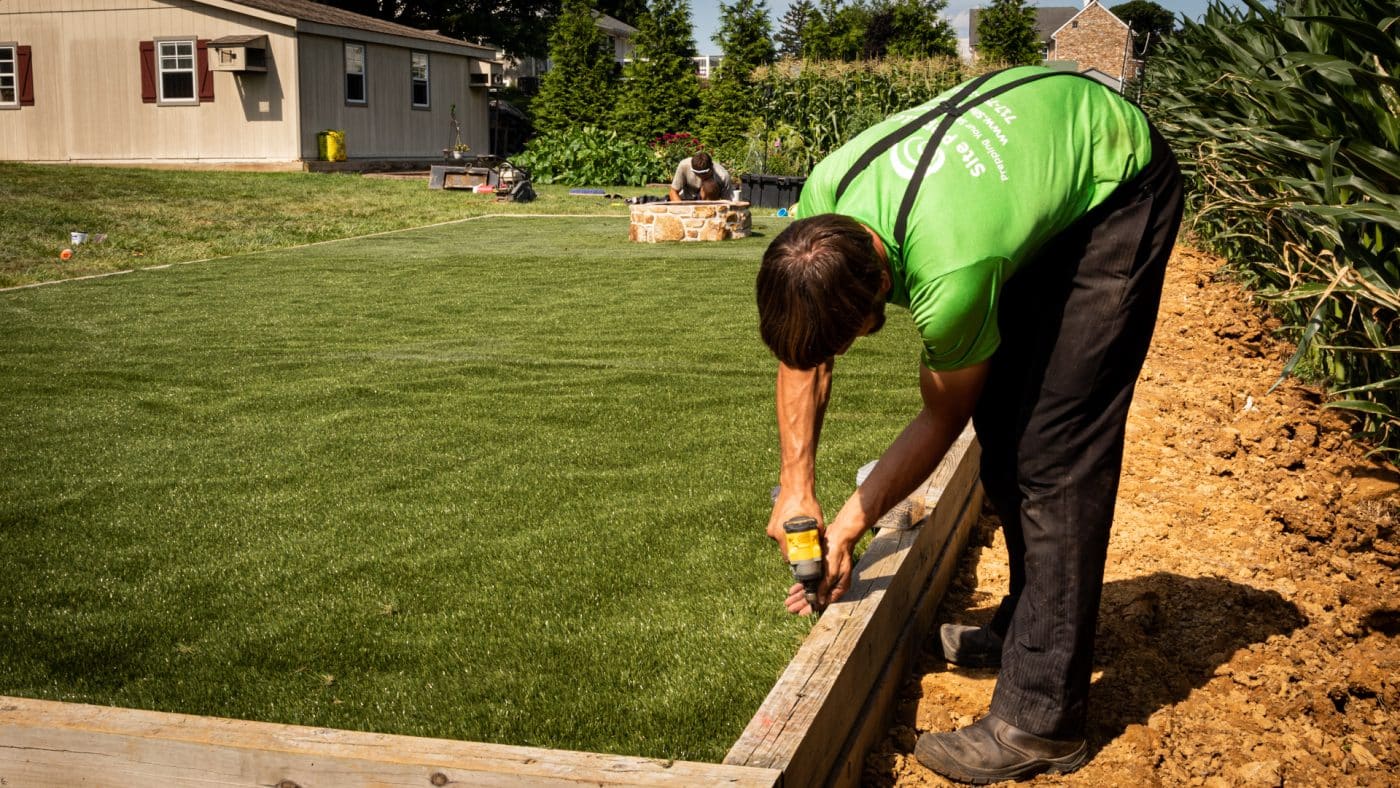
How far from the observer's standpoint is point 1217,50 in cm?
918

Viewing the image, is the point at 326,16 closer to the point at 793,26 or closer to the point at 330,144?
the point at 330,144

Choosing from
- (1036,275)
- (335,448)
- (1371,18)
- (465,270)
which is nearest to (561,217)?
(465,270)

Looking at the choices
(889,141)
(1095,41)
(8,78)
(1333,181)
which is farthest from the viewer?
(1095,41)

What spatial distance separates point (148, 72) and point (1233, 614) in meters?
26.2

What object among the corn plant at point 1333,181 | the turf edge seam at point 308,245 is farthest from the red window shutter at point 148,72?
the corn plant at point 1333,181

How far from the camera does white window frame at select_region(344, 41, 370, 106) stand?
2636 centimetres

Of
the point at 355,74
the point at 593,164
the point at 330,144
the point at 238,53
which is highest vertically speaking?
the point at 238,53

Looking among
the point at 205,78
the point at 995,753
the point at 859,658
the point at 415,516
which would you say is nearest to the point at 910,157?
the point at 859,658

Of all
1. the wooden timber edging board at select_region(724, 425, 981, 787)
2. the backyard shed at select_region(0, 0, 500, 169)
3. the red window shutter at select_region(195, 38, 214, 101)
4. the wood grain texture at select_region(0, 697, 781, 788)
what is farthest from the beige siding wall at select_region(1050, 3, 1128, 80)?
the wood grain texture at select_region(0, 697, 781, 788)

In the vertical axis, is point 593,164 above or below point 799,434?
above

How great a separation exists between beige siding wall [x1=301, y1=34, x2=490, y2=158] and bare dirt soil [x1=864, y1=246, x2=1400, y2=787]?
911 inches

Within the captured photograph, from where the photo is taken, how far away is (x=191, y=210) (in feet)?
56.4

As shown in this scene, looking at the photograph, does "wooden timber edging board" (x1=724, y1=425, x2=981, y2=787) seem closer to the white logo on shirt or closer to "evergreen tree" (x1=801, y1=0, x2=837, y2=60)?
the white logo on shirt

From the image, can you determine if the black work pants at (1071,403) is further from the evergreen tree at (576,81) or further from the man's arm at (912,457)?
the evergreen tree at (576,81)
